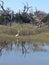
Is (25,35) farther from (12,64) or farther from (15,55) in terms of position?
(12,64)

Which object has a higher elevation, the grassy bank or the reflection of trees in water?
the grassy bank

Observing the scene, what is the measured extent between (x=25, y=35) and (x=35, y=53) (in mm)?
10512

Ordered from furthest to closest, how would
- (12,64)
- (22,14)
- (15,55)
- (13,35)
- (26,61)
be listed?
(22,14), (13,35), (15,55), (26,61), (12,64)

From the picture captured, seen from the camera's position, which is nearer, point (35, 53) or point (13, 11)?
point (35, 53)

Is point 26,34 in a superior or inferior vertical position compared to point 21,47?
superior

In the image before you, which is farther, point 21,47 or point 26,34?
point 26,34

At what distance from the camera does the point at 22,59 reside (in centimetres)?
1636

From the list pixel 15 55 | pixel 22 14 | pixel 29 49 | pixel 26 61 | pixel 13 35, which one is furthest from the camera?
pixel 22 14

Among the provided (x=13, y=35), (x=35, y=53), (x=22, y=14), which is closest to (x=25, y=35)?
(x=13, y=35)

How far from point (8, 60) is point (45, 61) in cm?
183

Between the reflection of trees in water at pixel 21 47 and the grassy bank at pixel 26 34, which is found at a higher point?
the grassy bank at pixel 26 34

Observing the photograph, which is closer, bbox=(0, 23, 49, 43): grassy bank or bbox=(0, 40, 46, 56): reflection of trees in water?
bbox=(0, 40, 46, 56): reflection of trees in water

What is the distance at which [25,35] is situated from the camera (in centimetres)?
2925

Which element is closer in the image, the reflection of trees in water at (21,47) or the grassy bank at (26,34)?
the reflection of trees in water at (21,47)
